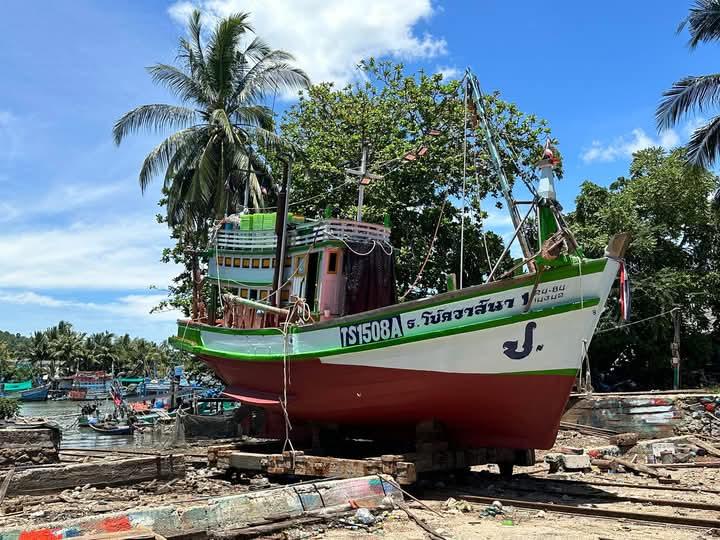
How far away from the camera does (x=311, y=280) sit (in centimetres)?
1346

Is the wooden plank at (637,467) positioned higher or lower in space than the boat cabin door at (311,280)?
lower

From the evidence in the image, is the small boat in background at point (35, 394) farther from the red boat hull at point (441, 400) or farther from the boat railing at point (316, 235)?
the red boat hull at point (441, 400)

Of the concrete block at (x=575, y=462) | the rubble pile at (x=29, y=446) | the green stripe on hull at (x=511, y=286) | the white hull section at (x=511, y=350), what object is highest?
the green stripe on hull at (x=511, y=286)

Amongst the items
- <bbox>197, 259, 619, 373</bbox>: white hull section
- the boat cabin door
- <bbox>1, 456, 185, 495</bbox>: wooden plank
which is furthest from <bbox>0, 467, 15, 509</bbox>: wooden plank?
the boat cabin door

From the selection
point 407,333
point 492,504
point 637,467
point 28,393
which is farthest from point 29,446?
point 28,393

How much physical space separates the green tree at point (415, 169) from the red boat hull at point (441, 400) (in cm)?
1160

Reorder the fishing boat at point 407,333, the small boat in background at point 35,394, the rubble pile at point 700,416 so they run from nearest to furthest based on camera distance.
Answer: the fishing boat at point 407,333 → the rubble pile at point 700,416 → the small boat in background at point 35,394

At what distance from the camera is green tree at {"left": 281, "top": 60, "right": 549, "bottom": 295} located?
23625mm

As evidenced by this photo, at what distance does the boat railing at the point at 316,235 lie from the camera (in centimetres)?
1303

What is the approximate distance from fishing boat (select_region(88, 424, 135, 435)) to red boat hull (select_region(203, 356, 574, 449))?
20517 mm

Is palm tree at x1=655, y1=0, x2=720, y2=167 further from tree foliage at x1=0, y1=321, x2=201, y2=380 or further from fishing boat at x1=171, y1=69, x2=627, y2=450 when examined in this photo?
tree foliage at x1=0, y1=321, x2=201, y2=380

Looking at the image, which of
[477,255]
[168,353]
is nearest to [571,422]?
[477,255]

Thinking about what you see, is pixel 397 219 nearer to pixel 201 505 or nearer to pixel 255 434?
pixel 255 434

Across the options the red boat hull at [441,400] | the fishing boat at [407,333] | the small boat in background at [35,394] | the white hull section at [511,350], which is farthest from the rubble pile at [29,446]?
the small boat in background at [35,394]
